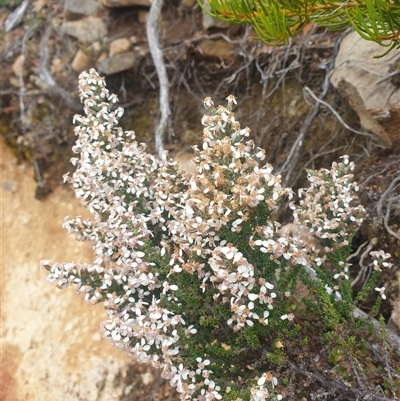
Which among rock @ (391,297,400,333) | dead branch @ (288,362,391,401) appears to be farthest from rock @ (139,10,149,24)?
dead branch @ (288,362,391,401)

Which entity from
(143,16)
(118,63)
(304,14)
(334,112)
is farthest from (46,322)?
(304,14)

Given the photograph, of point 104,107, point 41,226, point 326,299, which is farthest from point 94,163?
point 41,226

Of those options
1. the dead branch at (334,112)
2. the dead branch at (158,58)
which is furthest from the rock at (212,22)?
the dead branch at (334,112)

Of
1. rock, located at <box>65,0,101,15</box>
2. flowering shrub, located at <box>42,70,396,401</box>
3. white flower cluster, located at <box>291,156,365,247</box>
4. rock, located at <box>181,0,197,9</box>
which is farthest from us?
rock, located at <box>65,0,101,15</box>

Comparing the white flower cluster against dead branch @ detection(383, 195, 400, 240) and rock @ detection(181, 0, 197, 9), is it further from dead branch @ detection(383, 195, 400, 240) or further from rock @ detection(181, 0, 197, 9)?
rock @ detection(181, 0, 197, 9)

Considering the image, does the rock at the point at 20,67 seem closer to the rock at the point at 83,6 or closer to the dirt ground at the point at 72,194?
the dirt ground at the point at 72,194

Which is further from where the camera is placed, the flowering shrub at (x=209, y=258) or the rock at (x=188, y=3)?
the rock at (x=188, y=3)
